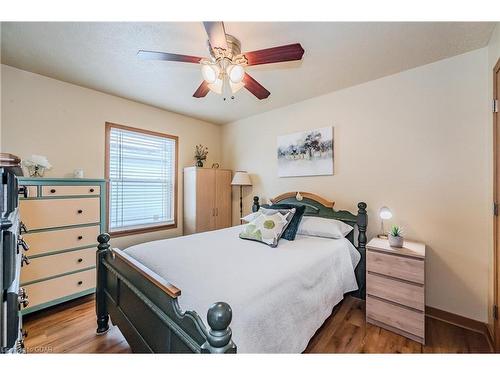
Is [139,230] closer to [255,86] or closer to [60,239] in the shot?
[60,239]

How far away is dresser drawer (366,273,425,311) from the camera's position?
1.71 meters

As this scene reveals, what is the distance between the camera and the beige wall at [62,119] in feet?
7.28

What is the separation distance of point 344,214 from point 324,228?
1.41 feet

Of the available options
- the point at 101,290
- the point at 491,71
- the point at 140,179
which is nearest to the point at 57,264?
the point at 101,290

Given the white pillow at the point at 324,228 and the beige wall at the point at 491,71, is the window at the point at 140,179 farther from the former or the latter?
the beige wall at the point at 491,71

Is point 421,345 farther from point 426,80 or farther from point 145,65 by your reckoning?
point 145,65

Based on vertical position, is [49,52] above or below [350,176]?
above

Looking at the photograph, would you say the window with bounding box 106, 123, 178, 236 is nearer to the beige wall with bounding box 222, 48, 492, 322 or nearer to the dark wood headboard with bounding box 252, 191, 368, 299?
the dark wood headboard with bounding box 252, 191, 368, 299

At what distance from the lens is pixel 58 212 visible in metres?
2.12

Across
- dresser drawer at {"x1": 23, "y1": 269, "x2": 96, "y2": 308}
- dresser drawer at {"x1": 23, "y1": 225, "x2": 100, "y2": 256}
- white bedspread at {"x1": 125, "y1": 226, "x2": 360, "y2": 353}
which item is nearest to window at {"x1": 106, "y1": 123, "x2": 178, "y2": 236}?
dresser drawer at {"x1": 23, "y1": 225, "x2": 100, "y2": 256}

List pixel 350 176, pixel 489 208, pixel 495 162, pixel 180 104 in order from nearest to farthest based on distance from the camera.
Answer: pixel 495 162
pixel 489 208
pixel 350 176
pixel 180 104
